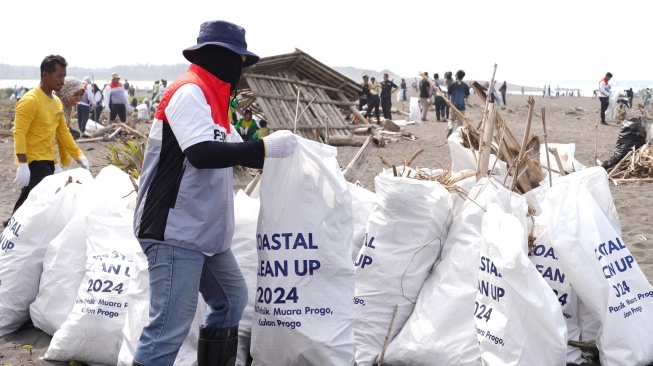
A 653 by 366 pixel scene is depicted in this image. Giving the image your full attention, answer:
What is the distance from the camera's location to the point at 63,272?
3242 mm

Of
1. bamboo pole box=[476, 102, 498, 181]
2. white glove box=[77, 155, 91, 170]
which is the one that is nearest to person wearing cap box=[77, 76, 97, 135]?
white glove box=[77, 155, 91, 170]

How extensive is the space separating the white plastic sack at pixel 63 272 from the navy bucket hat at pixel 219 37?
4.19 ft

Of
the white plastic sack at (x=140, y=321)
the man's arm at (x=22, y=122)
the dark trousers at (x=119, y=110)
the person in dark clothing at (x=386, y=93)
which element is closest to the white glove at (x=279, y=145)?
the white plastic sack at (x=140, y=321)

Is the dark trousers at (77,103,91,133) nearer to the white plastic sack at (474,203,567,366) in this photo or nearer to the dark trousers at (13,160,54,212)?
the dark trousers at (13,160,54,212)

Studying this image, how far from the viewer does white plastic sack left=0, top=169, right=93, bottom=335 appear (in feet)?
11.1

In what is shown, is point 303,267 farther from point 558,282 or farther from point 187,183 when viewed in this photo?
point 558,282

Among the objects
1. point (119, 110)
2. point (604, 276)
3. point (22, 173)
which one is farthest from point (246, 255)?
point (119, 110)

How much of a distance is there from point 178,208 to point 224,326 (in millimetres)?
530

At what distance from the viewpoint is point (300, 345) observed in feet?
8.64

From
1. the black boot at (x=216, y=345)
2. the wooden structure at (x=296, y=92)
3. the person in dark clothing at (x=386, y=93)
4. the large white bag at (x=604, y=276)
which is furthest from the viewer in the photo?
the person in dark clothing at (x=386, y=93)

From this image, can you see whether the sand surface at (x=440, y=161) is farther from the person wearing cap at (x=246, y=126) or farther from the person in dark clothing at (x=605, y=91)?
the person wearing cap at (x=246, y=126)

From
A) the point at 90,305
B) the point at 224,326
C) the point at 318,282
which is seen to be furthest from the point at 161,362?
the point at 90,305

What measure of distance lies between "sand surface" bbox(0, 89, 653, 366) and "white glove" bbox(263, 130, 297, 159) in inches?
50.3

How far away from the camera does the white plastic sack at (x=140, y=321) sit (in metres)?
2.71
